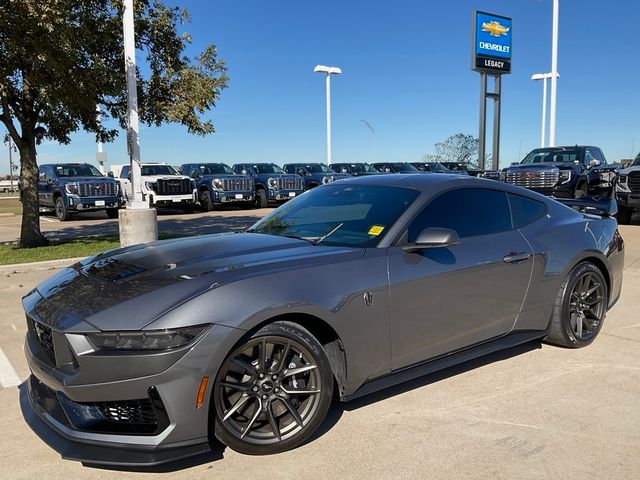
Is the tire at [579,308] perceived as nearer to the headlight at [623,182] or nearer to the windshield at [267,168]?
the headlight at [623,182]

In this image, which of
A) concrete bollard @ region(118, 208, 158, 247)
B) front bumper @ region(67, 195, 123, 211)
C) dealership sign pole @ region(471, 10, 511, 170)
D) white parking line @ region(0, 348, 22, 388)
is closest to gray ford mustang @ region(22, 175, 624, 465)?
white parking line @ region(0, 348, 22, 388)

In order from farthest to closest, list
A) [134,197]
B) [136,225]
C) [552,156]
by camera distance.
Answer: [552,156], [134,197], [136,225]

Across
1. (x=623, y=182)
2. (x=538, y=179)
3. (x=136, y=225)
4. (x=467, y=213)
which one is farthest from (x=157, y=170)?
(x=467, y=213)

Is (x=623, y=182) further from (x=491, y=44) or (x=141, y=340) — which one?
(x=141, y=340)

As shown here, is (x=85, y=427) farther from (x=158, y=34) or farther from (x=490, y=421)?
(x=158, y=34)

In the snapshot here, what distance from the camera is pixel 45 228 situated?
52.9ft

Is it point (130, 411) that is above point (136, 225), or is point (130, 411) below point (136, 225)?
below

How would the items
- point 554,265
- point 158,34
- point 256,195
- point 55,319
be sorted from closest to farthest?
point 55,319 → point 554,265 → point 158,34 → point 256,195

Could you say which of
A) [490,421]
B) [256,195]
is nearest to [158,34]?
[490,421]

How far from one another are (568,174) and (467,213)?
12.6m

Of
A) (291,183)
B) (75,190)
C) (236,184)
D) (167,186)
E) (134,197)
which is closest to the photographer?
Result: (134,197)

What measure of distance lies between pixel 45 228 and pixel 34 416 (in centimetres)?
1460

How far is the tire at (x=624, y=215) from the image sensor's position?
1473 cm

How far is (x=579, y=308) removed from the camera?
471 centimetres
